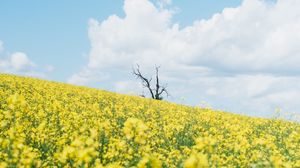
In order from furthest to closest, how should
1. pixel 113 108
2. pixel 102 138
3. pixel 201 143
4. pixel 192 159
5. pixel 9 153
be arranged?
pixel 113 108, pixel 102 138, pixel 9 153, pixel 201 143, pixel 192 159

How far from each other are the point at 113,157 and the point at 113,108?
498 inches

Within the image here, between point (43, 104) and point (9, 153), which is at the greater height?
point (43, 104)

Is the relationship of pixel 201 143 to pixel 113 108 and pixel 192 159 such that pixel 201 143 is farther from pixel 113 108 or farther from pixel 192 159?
pixel 113 108

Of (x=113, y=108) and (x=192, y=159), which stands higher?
(x=113, y=108)

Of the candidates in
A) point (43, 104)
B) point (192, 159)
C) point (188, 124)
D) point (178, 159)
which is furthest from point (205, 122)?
point (192, 159)

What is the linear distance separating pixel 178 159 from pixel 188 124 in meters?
8.03

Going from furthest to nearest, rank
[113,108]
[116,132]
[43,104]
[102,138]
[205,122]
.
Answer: [113,108]
[205,122]
[43,104]
[116,132]
[102,138]

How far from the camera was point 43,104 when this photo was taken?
1766cm

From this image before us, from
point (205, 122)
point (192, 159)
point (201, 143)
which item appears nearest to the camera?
point (192, 159)

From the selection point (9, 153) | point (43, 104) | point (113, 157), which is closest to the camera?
point (9, 153)

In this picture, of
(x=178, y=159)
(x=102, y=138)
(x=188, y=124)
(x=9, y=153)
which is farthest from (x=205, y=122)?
(x=9, y=153)

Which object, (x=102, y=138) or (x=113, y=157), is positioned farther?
(x=102, y=138)

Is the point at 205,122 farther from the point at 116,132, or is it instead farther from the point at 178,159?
the point at 178,159

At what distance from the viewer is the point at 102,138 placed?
11.6 metres
